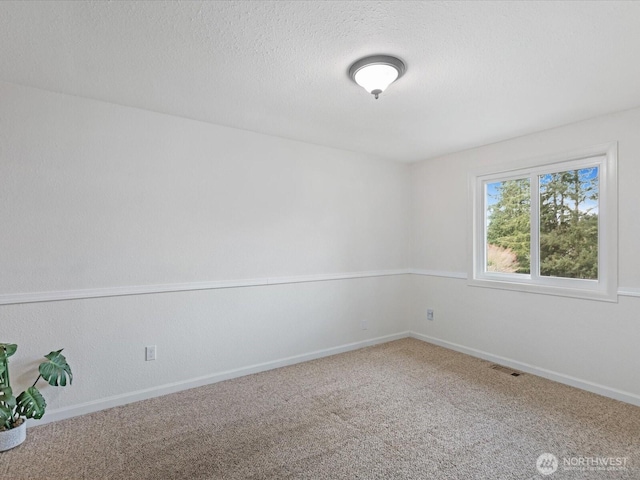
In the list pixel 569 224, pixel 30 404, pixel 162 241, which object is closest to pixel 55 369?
pixel 30 404

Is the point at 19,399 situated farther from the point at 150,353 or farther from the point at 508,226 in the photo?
the point at 508,226

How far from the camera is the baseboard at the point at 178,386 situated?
8.30 feet

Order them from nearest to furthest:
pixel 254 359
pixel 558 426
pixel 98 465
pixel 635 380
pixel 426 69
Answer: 1. pixel 98 465
2. pixel 426 69
3. pixel 558 426
4. pixel 635 380
5. pixel 254 359

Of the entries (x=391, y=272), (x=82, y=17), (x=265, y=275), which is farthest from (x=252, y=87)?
(x=391, y=272)

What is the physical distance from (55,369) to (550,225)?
4.27 metres

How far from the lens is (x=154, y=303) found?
293 centimetres

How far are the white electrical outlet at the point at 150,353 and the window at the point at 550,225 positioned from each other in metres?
3.32

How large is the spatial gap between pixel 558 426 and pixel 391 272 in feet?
7.90

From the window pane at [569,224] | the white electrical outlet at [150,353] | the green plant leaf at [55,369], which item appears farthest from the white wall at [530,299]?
the green plant leaf at [55,369]

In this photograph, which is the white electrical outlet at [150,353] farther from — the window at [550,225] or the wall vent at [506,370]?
the window at [550,225]

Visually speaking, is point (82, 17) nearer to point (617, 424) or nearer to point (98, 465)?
point (98, 465)

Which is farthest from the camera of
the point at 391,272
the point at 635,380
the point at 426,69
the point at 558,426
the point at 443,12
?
the point at 391,272

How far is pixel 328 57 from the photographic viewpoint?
2.07 meters

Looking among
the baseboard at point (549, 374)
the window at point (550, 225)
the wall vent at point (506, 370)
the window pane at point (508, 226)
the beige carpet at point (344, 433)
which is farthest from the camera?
the window pane at point (508, 226)
